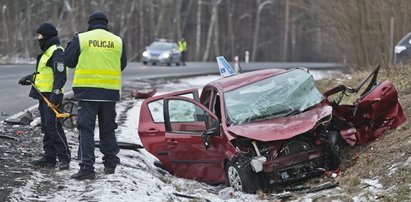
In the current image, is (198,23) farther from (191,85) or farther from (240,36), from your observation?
(191,85)

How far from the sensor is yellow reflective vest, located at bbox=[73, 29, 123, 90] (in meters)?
6.81

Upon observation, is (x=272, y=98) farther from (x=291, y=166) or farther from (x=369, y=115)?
(x=369, y=115)

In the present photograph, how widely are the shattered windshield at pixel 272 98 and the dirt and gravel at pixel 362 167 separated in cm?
94

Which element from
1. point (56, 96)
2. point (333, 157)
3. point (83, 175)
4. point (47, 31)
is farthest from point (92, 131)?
point (333, 157)

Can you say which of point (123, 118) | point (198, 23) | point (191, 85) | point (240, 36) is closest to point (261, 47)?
point (240, 36)

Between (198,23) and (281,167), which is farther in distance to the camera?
(198,23)

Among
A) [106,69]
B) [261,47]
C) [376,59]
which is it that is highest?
[106,69]

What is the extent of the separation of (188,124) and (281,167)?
5.68 feet

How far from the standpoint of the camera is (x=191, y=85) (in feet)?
77.5

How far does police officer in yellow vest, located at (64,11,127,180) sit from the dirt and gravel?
69 cm

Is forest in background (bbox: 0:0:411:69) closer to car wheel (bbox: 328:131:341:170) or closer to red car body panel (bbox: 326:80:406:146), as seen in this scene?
red car body panel (bbox: 326:80:406:146)

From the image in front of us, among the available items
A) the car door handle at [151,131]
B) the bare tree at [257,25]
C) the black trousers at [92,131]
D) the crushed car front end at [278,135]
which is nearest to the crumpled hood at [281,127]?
the crushed car front end at [278,135]

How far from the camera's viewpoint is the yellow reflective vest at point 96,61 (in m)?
6.81

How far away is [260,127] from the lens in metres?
7.45
